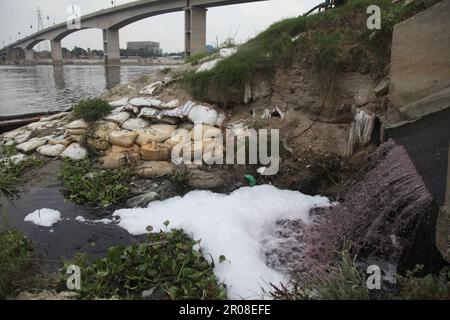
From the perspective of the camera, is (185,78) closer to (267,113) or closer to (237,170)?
(267,113)

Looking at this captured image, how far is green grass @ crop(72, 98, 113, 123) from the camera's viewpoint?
7.56 metres

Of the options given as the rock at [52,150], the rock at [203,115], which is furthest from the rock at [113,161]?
the rock at [203,115]

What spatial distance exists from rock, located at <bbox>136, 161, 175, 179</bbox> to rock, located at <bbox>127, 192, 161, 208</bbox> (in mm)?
627

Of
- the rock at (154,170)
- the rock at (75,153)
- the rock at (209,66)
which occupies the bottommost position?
the rock at (154,170)

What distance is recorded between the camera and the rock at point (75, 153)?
691cm

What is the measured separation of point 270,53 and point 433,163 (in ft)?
14.4

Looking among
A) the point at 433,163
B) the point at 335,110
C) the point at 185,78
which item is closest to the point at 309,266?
the point at 433,163

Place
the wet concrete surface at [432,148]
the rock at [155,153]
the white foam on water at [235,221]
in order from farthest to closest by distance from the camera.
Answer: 1. the rock at [155,153]
2. the white foam on water at [235,221]
3. the wet concrete surface at [432,148]

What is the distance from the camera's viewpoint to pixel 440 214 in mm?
3516

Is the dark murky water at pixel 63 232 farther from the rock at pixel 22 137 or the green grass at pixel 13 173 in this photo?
the rock at pixel 22 137

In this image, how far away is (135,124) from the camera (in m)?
7.25

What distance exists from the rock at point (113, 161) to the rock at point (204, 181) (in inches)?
53.6

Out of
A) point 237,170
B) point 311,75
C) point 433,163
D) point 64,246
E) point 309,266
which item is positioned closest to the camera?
point 433,163
